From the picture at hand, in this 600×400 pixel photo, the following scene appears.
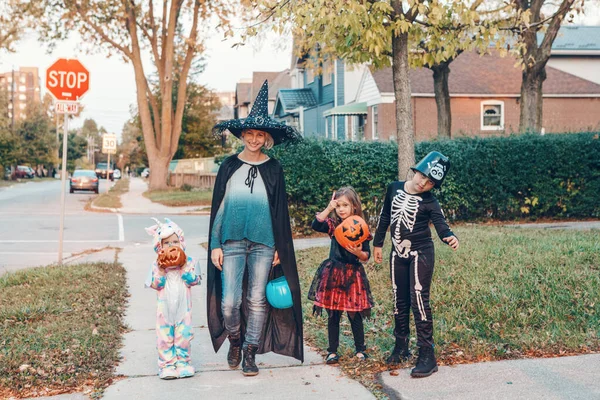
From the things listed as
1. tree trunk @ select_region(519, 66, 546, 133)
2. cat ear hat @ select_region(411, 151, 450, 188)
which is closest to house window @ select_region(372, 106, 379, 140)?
tree trunk @ select_region(519, 66, 546, 133)

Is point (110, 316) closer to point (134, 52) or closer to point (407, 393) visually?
point (407, 393)

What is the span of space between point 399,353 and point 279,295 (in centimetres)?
107

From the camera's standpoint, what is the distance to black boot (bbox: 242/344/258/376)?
17.2 ft

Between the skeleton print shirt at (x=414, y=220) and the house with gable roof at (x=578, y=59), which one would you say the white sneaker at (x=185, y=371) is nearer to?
the skeleton print shirt at (x=414, y=220)

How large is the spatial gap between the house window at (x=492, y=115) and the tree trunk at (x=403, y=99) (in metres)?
19.5

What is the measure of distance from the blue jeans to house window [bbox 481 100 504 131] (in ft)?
85.7

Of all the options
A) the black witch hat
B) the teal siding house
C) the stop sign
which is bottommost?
the black witch hat

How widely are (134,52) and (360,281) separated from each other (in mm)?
30472

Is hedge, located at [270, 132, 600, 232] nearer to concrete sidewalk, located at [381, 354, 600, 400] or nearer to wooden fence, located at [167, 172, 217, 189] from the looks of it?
concrete sidewalk, located at [381, 354, 600, 400]

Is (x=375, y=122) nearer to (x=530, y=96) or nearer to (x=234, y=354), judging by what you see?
(x=530, y=96)

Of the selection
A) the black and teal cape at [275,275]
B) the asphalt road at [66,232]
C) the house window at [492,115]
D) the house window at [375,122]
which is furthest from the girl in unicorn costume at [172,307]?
the house window at [492,115]

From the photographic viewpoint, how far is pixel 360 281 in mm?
5457

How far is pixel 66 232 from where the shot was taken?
17344 millimetres

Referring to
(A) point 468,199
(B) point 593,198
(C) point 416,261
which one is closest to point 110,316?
(C) point 416,261
